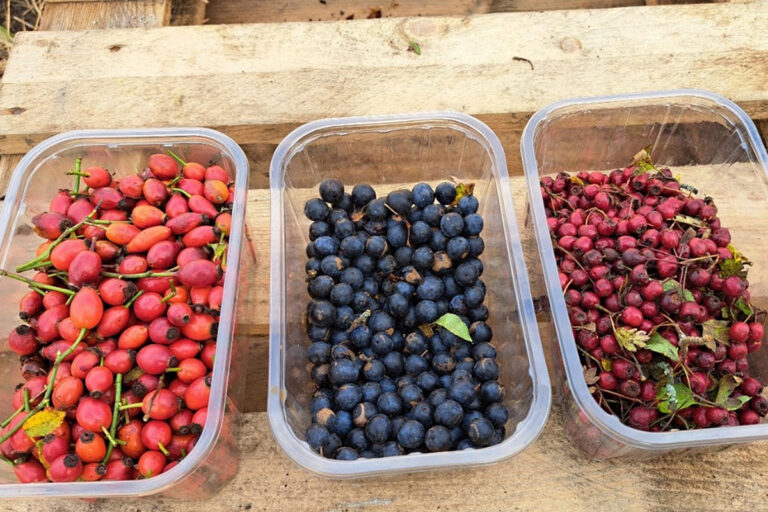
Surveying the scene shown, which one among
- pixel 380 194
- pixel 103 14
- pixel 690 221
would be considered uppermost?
pixel 103 14

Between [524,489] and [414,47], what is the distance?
1197mm

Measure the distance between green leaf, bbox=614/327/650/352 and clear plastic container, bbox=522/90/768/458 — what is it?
14 centimetres

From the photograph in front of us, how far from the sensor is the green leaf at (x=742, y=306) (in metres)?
1.24

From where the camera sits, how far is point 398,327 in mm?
1283

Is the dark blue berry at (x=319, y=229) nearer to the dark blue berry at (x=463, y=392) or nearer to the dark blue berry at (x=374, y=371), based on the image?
the dark blue berry at (x=374, y=371)

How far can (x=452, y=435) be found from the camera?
112 cm

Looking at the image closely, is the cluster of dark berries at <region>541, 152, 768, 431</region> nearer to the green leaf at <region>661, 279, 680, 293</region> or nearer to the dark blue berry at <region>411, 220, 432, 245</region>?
the green leaf at <region>661, 279, 680, 293</region>

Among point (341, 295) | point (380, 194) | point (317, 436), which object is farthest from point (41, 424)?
point (380, 194)

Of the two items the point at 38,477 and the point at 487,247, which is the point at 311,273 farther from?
the point at 38,477

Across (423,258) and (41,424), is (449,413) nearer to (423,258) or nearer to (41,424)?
(423,258)

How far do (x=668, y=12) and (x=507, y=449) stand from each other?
138 cm

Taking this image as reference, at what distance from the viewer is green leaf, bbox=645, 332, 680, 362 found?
115 centimetres

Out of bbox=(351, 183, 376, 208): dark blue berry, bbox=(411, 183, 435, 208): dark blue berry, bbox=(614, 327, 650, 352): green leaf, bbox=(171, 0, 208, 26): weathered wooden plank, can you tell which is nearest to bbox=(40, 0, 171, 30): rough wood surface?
bbox=(171, 0, 208, 26): weathered wooden plank

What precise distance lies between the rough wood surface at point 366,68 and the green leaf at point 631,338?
679 millimetres
